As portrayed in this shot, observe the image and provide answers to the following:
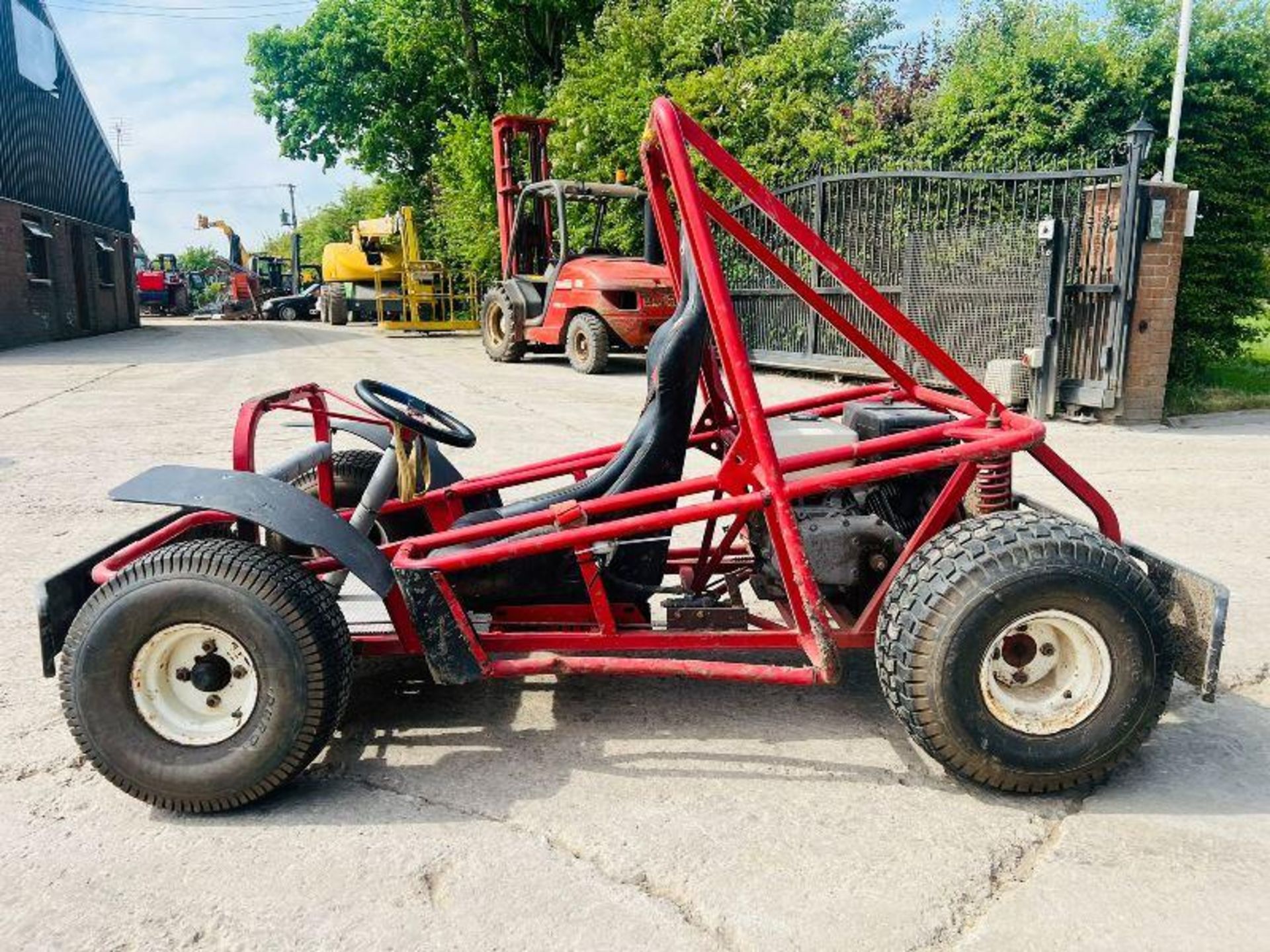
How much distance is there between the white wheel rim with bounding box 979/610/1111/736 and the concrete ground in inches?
9.1

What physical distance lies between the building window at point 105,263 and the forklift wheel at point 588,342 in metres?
19.1

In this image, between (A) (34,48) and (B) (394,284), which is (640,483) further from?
(B) (394,284)

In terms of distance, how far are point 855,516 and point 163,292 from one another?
46.7m

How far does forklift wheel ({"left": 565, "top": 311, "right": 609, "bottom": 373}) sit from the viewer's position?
13.3 m

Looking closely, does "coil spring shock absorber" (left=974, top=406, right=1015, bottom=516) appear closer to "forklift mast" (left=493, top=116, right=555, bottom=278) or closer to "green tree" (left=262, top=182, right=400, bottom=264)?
"forklift mast" (left=493, top=116, right=555, bottom=278)

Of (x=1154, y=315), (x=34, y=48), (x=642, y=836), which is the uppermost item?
(x=34, y=48)

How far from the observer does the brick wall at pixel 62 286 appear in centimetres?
2019

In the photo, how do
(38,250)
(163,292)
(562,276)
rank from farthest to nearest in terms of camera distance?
(163,292)
(38,250)
(562,276)

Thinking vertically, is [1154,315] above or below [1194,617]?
above

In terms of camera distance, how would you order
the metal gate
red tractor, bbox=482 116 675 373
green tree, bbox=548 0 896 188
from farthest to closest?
green tree, bbox=548 0 896 188
red tractor, bbox=482 116 675 373
the metal gate

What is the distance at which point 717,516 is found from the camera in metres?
2.75

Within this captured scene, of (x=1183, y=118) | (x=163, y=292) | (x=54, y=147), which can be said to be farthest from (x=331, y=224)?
(x=1183, y=118)

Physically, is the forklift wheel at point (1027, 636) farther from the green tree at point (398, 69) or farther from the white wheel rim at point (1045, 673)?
the green tree at point (398, 69)

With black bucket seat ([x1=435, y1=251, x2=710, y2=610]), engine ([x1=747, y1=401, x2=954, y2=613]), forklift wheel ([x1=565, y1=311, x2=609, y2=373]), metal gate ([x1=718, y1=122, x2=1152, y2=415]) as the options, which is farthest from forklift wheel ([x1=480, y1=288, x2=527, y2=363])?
black bucket seat ([x1=435, y1=251, x2=710, y2=610])
